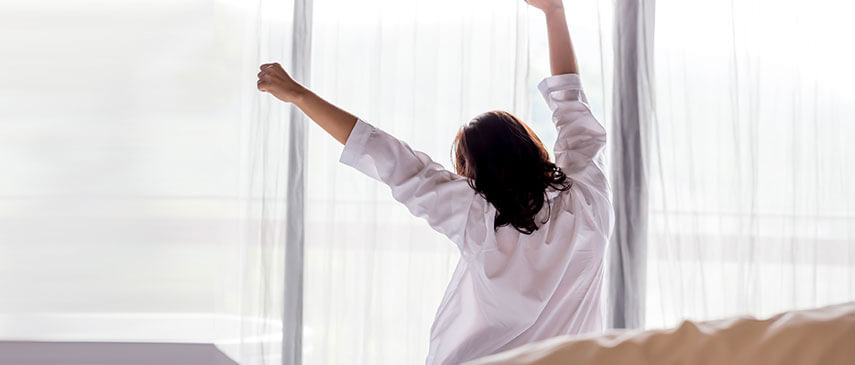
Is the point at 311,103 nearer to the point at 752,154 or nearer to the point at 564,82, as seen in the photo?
the point at 564,82

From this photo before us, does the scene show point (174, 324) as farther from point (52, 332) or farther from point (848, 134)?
point (848, 134)

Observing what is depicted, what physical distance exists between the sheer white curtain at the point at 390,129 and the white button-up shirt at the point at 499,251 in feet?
1.51

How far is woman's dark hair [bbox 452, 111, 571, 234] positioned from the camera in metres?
1.39

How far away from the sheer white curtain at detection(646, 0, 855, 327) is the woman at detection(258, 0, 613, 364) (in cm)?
63

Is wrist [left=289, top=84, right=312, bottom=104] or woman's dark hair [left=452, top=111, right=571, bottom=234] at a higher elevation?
wrist [left=289, top=84, right=312, bottom=104]

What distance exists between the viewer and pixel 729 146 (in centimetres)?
204

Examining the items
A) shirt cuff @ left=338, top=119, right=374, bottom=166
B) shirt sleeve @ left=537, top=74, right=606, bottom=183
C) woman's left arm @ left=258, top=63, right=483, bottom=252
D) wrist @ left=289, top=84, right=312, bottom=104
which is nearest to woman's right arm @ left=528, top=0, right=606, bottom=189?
shirt sleeve @ left=537, top=74, right=606, bottom=183

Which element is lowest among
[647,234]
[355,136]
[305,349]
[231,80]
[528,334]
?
[305,349]

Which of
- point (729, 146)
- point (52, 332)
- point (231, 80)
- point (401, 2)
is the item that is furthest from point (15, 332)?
point (729, 146)

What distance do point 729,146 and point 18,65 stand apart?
211 centimetres

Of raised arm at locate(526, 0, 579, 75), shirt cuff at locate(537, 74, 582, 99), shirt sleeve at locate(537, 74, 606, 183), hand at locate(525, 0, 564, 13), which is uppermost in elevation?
hand at locate(525, 0, 564, 13)

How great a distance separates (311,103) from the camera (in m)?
1.47

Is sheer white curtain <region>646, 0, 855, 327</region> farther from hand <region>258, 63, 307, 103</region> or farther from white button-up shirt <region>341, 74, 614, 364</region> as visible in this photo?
hand <region>258, 63, 307, 103</region>

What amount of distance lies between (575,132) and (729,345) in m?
0.89
